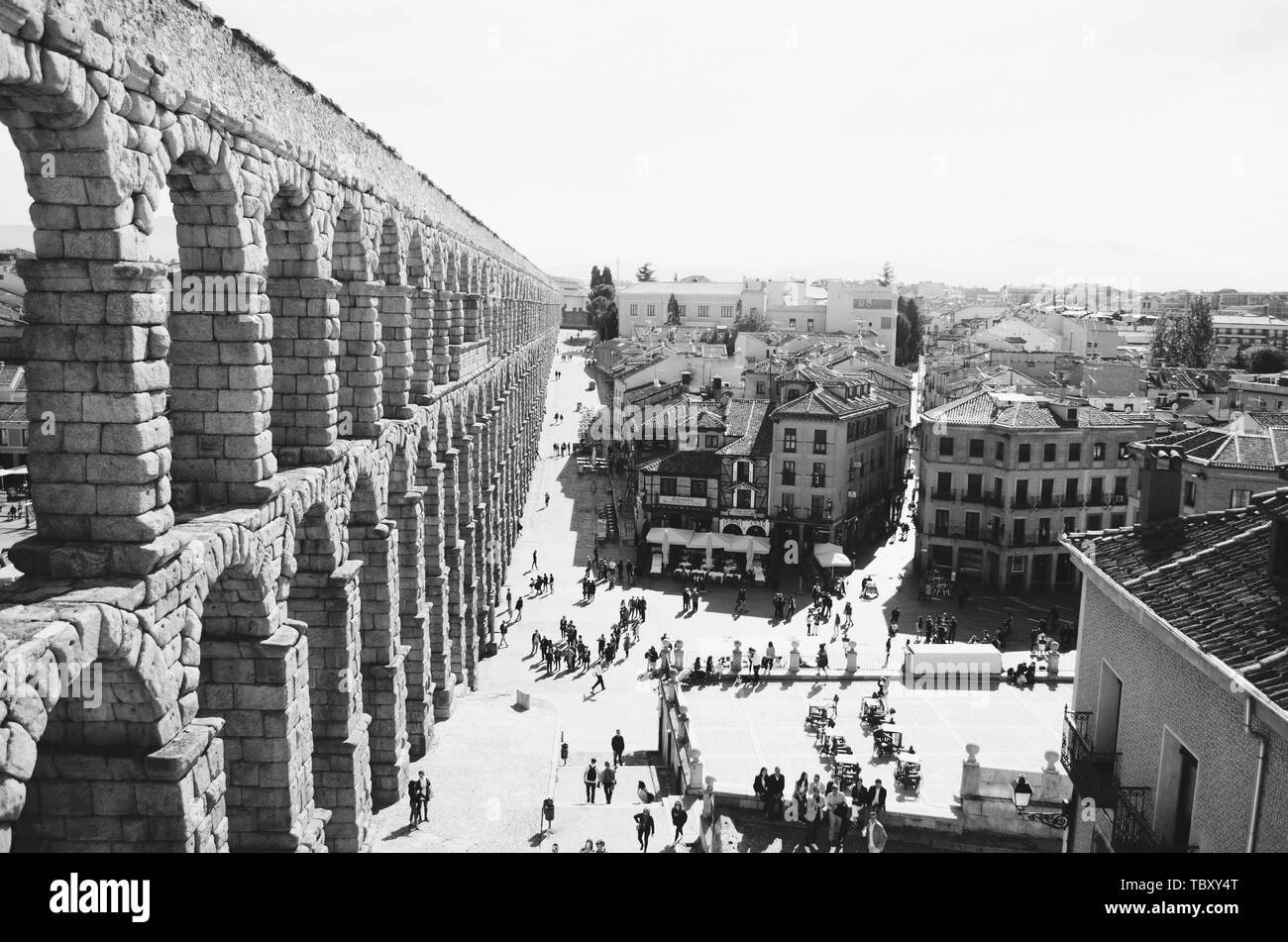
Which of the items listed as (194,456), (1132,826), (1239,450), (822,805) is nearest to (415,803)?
(822,805)

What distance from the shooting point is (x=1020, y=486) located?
59125 millimetres

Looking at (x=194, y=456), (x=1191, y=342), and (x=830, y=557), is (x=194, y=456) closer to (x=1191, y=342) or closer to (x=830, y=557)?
(x=830, y=557)

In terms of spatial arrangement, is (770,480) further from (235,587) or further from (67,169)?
(67,169)

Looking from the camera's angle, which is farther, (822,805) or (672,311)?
(672,311)

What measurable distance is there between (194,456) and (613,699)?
2691 cm

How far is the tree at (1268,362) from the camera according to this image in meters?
117

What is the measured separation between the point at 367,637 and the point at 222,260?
11.5 metres

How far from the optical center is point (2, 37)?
926 centimetres

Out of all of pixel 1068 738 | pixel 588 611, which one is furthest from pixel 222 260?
pixel 588 611

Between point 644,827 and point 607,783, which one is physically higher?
point 644,827

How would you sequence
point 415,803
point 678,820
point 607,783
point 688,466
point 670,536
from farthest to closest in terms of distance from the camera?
point 688,466 < point 670,536 < point 607,783 < point 678,820 < point 415,803

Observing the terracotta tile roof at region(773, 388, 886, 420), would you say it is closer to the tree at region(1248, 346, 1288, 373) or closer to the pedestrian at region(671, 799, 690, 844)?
the pedestrian at region(671, 799, 690, 844)

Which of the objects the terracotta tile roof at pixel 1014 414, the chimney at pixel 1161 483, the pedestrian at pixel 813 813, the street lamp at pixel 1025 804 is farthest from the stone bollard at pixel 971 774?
the terracotta tile roof at pixel 1014 414

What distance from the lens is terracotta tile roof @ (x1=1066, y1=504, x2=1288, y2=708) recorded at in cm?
1343
